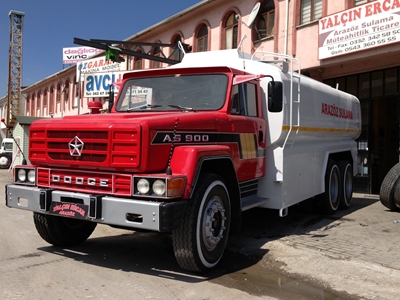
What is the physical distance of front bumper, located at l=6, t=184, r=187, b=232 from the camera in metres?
4.29

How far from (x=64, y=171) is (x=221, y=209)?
189cm

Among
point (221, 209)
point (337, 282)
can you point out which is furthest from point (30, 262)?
point (337, 282)

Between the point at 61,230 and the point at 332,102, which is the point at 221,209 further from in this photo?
the point at 332,102

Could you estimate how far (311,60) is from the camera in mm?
13180

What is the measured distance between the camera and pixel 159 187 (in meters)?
4.39

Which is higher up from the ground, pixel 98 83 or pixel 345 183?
pixel 98 83

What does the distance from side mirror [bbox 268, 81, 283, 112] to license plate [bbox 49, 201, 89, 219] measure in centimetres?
284

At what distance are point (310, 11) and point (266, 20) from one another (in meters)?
2.02

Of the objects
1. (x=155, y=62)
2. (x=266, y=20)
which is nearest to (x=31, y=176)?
(x=266, y=20)

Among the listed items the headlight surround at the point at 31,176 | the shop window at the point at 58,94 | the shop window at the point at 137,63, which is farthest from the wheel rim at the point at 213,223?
the shop window at the point at 58,94

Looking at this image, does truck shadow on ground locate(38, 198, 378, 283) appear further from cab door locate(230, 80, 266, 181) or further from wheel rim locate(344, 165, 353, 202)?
wheel rim locate(344, 165, 353, 202)

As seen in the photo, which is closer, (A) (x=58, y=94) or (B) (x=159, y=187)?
(B) (x=159, y=187)

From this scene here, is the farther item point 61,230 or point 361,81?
point 361,81

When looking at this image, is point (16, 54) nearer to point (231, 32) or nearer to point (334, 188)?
point (231, 32)
